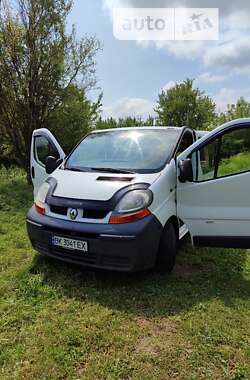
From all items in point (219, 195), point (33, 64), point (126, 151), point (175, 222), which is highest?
point (33, 64)

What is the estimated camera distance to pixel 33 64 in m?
10.6

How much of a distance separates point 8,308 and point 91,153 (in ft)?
7.21

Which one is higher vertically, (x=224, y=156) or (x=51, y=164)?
(x=224, y=156)

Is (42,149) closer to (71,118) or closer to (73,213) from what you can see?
(73,213)

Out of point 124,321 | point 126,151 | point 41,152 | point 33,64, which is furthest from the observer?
point 33,64

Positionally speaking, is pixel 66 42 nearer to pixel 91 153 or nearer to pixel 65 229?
pixel 91 153

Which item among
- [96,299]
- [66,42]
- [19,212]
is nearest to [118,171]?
[96,299]

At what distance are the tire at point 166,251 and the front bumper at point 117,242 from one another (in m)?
0.17

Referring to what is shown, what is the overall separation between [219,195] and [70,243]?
170 centimetres

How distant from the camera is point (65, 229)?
3.21 meters

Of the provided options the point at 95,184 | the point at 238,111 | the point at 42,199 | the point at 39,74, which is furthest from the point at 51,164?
the point at 238,111

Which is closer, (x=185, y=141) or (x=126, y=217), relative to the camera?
(x=126, y=217)

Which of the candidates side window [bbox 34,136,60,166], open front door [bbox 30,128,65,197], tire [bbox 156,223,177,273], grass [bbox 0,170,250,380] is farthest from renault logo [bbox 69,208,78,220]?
side window [bbox 34,136,60,166]

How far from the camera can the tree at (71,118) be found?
11.8 metres
